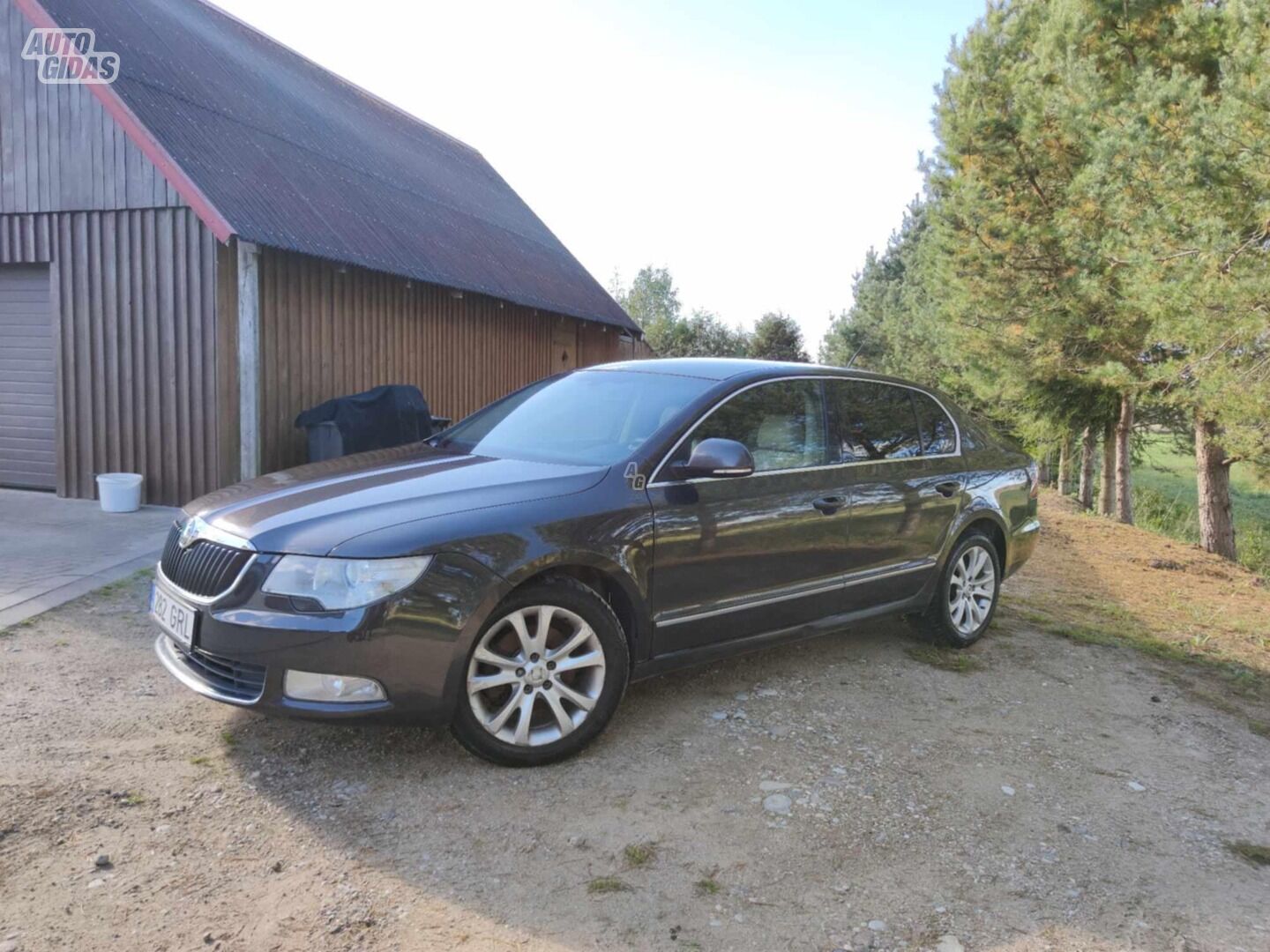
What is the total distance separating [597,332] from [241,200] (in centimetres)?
1131

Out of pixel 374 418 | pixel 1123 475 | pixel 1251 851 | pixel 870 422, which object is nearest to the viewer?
pixel 1251 851

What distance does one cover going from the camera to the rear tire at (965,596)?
5.45 m

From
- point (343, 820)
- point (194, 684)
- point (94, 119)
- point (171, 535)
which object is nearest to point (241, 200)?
point (94, 119)

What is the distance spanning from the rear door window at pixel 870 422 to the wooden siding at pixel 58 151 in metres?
6.93

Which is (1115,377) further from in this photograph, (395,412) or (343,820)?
(343,820)

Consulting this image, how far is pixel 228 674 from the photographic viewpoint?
342 cm

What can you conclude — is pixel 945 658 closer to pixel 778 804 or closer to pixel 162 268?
pixel 778 804

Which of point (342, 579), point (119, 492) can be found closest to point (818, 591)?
point (342, 579)

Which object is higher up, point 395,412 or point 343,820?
point 395,412

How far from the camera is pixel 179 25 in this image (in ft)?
38.5

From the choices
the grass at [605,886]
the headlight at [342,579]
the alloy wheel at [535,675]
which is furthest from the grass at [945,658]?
the headlight at [342,579]

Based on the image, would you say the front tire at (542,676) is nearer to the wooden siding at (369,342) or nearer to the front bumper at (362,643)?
the front bumper at (362,643)

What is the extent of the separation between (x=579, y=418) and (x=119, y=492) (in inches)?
243
